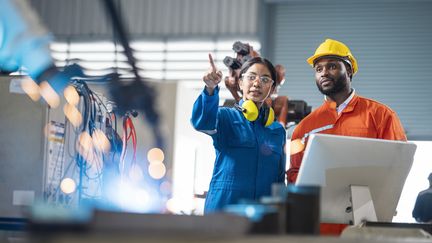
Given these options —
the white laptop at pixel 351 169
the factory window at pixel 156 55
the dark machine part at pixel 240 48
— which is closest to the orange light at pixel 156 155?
the dark machine part at pixel 240 48

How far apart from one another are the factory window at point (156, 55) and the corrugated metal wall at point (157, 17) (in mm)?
109

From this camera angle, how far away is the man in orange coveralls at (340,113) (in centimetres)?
305

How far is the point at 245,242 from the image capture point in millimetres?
1168

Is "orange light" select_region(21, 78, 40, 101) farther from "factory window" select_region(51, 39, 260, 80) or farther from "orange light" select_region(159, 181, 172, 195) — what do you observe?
"factory window" select_region(51, 39, 260, 80)

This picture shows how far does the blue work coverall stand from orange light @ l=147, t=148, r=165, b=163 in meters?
0.77

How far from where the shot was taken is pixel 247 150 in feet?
9.75

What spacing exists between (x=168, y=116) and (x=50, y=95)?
61cm

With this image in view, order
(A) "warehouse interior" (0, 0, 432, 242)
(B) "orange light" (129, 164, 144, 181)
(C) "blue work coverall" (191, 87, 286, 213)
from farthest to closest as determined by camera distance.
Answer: (B) "orange light" (129, 164, 144, 181), (C) "blue work coverall" (191, 87, 286, 213), (A) "warehouse interior" (0, 0, 432, 242)

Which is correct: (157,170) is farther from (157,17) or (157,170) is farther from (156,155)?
(157,17)

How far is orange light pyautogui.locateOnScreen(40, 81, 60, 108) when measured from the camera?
3676 mm

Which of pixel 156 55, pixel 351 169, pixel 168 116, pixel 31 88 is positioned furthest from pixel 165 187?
pixel 156 55

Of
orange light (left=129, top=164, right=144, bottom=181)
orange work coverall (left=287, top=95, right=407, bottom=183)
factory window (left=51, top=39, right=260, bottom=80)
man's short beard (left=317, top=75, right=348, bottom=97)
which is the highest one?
factory window (left=51, top=39, right=260, bottom=80)

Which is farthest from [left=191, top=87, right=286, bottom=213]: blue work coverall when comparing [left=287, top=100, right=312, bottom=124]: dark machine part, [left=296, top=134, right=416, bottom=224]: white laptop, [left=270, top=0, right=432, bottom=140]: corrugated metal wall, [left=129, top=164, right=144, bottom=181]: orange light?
[left=270, top=0, right=432, bottom=140]: corrugated metal wall

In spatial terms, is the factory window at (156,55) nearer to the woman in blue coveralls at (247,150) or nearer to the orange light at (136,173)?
the orange light at (136,173)
